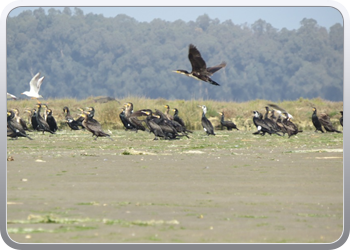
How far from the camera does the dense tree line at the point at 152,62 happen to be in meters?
26.6

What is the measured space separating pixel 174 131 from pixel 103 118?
8.30 metres

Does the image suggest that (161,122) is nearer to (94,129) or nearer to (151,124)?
(151,124)

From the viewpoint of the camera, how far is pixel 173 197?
7.50 meters

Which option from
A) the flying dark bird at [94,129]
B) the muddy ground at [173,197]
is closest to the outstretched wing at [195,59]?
the muddy ground at [173,197]

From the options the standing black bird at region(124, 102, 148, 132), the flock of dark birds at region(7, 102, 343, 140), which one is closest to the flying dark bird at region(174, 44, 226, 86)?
the flock of dark birds at region(7, 102, 343, 140)

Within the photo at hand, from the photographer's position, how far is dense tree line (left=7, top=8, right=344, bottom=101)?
26.6 meters

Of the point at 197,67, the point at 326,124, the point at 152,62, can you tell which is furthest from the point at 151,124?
the point at 152,62

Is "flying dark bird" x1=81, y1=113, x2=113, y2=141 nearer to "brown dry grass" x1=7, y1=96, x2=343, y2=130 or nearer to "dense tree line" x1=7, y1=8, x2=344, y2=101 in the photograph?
"dense tree line" x1=7, y1=8, x2=344, y2=101

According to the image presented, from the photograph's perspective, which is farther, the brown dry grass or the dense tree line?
the brown dry grass

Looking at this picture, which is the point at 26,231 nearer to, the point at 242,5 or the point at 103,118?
the point at 242,5

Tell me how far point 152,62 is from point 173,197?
2426 centimetres

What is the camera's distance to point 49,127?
72.8 feet

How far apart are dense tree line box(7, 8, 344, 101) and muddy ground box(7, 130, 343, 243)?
458 inches

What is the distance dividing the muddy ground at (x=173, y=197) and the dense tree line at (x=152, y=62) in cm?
1162
